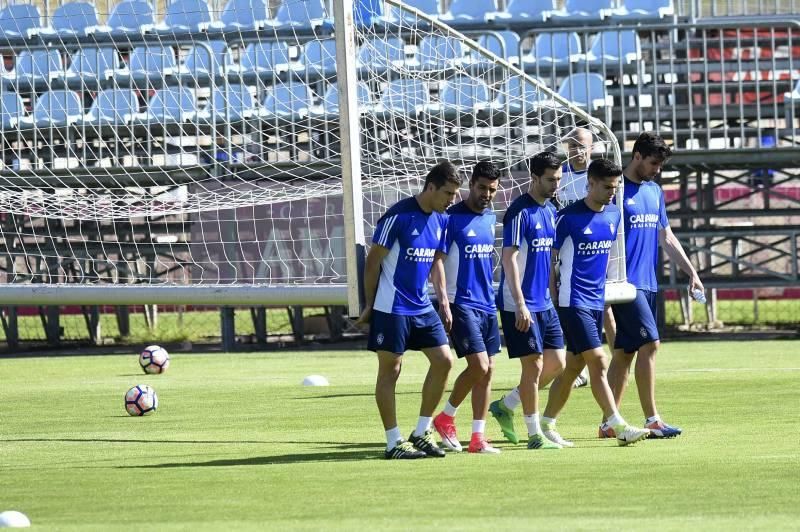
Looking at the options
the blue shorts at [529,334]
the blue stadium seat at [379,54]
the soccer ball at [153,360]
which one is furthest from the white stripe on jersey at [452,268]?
the soccer ball at [153,360]

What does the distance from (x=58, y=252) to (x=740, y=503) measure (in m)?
14.3

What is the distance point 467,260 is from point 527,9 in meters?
16.5

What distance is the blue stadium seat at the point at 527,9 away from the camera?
25172 millimetres

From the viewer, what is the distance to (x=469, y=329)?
9586 millimetres

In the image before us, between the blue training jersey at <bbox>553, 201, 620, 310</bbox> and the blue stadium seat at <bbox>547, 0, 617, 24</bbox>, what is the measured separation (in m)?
15.2

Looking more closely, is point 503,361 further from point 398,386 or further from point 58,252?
point 58,252

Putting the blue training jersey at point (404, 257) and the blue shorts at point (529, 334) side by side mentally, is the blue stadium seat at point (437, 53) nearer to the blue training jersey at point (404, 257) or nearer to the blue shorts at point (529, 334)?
the blue shorts at point (529, 334)

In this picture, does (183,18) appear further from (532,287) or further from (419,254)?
(419,254)

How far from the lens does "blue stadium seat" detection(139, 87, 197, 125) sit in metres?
19.8

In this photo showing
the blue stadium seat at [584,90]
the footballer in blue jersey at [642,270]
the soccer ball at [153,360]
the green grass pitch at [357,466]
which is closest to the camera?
the green grass pitch at [357,466]

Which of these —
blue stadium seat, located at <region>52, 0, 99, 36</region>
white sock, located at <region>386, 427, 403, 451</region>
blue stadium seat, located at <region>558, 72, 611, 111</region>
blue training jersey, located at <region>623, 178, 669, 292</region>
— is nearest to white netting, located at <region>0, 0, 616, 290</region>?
blue stadium seat, located at <region>52, 0, 99, 36</region>

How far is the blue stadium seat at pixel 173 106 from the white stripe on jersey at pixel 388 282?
10652 mm

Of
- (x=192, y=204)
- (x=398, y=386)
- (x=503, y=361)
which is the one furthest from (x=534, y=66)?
(x=398, y=386)

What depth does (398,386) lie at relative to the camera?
15141 millimetres
